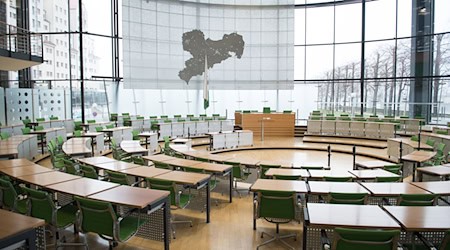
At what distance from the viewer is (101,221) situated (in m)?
3.55

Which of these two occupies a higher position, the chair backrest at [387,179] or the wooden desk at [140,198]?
the wooden desk at [140,198]

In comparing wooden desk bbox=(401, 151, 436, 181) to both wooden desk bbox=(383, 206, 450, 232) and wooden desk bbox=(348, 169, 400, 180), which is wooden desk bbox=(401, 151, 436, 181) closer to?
wooden desk bbox=(348, 169, 400, 180)

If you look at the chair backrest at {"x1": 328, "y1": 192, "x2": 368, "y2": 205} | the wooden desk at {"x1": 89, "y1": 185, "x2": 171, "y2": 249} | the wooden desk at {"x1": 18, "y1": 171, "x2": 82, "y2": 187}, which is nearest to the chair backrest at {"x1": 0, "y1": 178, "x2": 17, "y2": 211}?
the wooden desk at {"x1": 18, "y1": 171, "x2": 82, "y2": 187}

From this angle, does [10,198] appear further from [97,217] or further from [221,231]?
[221,231]

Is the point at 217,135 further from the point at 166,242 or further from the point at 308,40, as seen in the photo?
the point at 308,40

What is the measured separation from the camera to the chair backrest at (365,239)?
2.72 metres

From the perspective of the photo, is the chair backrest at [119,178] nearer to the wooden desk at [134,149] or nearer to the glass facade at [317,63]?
the wooden desk at [134,149]

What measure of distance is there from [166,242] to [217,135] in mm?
8580

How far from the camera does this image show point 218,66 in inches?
701

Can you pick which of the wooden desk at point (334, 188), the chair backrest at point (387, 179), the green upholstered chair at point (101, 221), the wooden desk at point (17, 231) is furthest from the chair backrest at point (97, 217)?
the chair backrest at point (387, 179)

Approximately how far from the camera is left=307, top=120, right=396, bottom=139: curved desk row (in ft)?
44.6

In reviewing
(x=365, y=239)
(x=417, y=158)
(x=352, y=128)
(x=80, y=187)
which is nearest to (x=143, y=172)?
(x=80, y=187)

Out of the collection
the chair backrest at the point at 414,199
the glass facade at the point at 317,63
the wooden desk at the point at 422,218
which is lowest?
the chair backrest at the point at 414,199

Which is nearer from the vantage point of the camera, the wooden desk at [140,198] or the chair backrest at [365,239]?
the chair backrest at [365,239]
